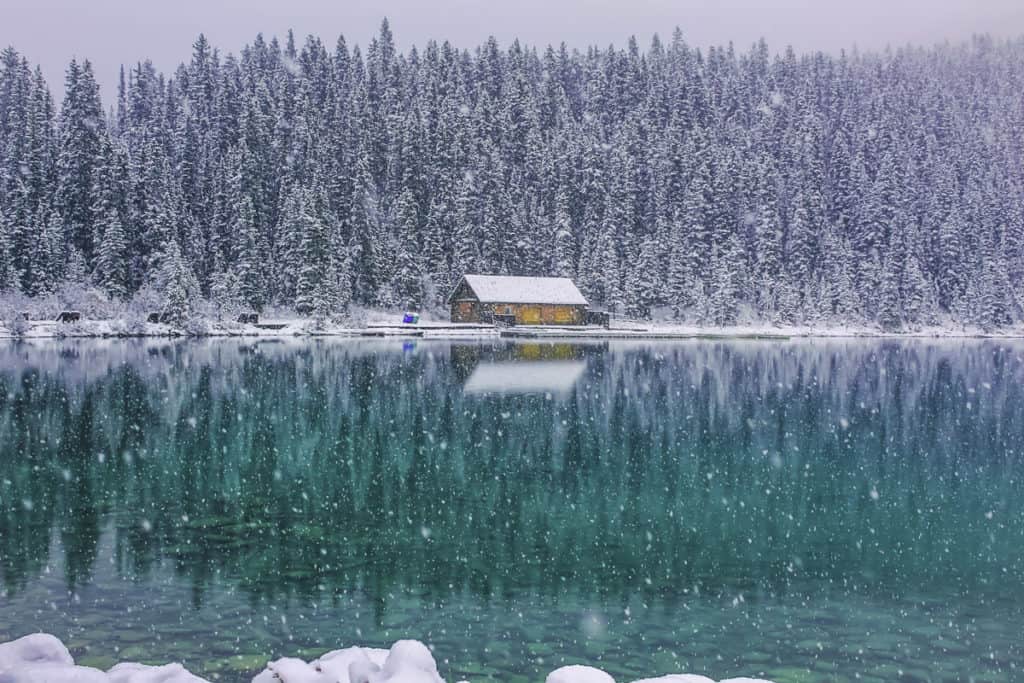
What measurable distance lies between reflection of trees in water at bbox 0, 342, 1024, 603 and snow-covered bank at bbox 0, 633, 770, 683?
4835 millimetres

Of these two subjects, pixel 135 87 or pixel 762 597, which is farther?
pixel 135 87

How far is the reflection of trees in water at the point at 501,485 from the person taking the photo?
12547mm

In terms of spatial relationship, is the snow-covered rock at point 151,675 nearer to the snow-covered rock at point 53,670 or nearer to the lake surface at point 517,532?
the snow-covered rock at point 53,670

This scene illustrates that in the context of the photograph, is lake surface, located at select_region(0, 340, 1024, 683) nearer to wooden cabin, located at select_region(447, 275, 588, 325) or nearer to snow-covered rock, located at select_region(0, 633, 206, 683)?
snow-covered rock, located at select_region(0, 633, 206, 683)

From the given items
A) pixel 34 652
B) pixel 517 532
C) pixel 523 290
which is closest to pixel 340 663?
pixel 34 652

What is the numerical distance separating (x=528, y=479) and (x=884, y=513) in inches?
271

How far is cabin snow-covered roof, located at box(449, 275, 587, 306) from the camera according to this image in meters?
81.9

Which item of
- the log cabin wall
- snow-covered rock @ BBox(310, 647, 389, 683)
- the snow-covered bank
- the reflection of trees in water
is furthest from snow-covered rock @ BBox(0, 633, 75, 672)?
the log cabin wall

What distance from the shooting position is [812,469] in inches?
798

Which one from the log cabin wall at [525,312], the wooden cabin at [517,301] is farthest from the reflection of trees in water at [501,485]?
the log cabin wall at [525,312]

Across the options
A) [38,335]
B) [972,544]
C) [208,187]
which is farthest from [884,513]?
[208,187]

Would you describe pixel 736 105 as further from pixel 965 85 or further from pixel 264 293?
pixel 264 293

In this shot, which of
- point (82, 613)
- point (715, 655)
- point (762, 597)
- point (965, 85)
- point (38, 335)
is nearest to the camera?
point (715, 655)

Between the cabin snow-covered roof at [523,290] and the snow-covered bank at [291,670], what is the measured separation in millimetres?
74697
